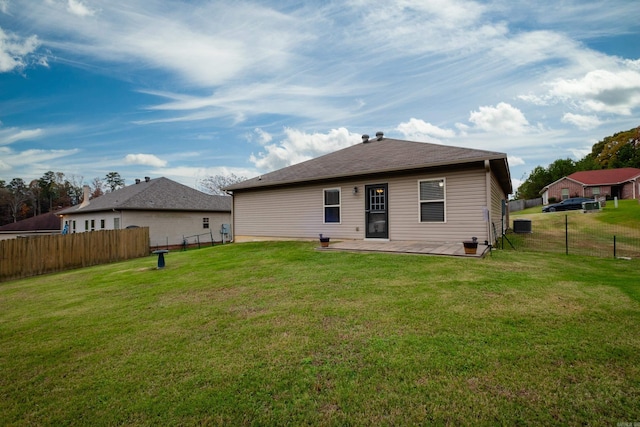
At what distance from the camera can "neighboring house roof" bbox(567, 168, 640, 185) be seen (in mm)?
32094

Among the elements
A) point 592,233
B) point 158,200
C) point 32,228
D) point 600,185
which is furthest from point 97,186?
point 600,185

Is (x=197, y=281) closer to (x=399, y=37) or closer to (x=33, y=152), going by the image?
(x=399, y=37)

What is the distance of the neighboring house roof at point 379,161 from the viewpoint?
8.48 meters

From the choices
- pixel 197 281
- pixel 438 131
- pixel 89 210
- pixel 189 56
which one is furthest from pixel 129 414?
pixel 438 131

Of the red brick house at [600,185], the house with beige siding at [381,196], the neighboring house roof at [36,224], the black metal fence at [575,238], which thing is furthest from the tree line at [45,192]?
the red brick house at [600,185]

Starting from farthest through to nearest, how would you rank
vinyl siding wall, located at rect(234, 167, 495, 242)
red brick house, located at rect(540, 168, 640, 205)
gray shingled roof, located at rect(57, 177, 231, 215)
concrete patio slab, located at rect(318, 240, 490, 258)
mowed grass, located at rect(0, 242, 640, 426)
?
red brick house, located at rect(540, 168, 640, 205), gray shingled roof, located at rect(57, 177, 231, 215), vinyl siding wall, located at rect(234, 167, 495, 242), concrete patio slab, located at rect(318, 240, 490, 258), mowed grass, located at rect(0, 242, 640, 426)

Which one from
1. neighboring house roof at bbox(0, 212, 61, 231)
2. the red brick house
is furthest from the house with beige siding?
the red brick house

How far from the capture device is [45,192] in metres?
46.5

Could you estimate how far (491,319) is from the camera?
10.7ft

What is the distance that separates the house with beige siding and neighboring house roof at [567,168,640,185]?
1304 inches

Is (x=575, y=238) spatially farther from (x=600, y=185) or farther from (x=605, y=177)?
(x=605, y=177)

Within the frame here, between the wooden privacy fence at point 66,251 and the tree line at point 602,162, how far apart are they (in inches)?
2054

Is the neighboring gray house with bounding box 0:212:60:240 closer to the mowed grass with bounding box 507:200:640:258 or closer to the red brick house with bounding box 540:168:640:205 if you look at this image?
the mowed grass with bounding box 507:200:640:258

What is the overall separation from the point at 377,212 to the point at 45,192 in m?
60.0
